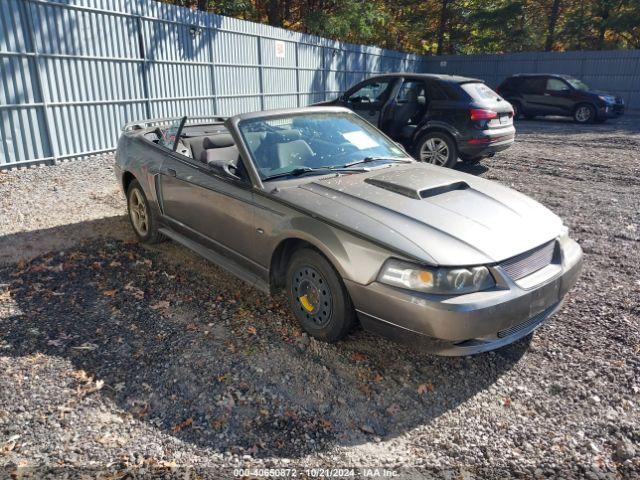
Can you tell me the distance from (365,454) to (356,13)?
22437mm

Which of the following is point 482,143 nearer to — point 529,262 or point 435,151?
point 435,151

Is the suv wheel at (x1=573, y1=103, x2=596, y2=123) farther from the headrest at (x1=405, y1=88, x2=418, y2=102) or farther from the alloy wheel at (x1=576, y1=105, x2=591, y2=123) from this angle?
the headrest at (x1=405, y1=88, x2=418, y2=102)

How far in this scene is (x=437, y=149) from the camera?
873cm

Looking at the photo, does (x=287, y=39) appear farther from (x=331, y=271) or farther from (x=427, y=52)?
(x=427, y=52)

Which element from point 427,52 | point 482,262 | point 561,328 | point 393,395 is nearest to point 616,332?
point 561,328

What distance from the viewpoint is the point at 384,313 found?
2941 millimetres

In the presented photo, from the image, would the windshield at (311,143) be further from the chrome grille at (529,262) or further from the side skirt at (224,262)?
the chrome grille at (529,262)

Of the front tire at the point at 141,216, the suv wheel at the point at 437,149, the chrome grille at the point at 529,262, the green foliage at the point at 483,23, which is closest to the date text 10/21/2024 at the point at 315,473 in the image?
the chrome grille at the point at 529,262

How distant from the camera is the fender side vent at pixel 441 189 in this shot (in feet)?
11.9

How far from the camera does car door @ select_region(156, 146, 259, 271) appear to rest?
12.7ft

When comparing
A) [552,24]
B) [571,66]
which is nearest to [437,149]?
[571,66]

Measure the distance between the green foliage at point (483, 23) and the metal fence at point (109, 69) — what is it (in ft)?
33.2

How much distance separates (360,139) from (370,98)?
5.29 meters

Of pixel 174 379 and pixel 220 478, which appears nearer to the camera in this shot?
pixel 220 478
